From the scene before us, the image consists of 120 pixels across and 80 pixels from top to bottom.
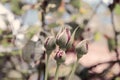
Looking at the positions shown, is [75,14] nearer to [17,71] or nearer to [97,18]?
[97,18]

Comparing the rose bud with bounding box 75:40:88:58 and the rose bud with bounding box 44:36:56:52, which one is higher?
the rose bud with bounding box 44:36:56:52

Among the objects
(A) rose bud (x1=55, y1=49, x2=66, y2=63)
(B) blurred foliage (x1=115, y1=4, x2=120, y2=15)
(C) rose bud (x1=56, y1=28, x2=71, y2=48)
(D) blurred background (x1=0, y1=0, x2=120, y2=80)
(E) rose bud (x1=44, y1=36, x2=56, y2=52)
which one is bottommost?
(D) blurred background (x1=0, y1=0, x2=120, y2=80)

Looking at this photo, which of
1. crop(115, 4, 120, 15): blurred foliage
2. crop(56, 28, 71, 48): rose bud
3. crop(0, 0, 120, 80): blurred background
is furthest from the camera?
crop(115, 4, 120, 15): blurred foliage

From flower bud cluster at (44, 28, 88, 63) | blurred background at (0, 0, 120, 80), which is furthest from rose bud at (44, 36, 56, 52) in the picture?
blurred background at (0, 0, 120, 80)

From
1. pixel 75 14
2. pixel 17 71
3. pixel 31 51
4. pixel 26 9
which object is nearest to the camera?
pixel 31 51

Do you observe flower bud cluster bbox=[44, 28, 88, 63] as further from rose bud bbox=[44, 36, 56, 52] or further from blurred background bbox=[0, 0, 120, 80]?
blurred background bbox=[0, 0, 120, 80]

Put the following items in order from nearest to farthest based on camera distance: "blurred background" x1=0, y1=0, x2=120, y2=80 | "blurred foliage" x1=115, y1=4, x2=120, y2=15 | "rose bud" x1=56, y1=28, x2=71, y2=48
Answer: "rose bud" x1=56, y1=28, x2=71, y2=48 → "blurred background" x1=0, y1=0, x2=120, y2=80 → "blurred foliage" x1=115, y1=4, x2=120, y2=15

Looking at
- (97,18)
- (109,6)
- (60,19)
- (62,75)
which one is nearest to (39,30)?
(62,75)

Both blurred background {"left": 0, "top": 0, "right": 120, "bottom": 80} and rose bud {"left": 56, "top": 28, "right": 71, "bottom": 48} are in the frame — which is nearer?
rose bud {"left": 56, "top": 28, "right": 71, "bottom": 48}
